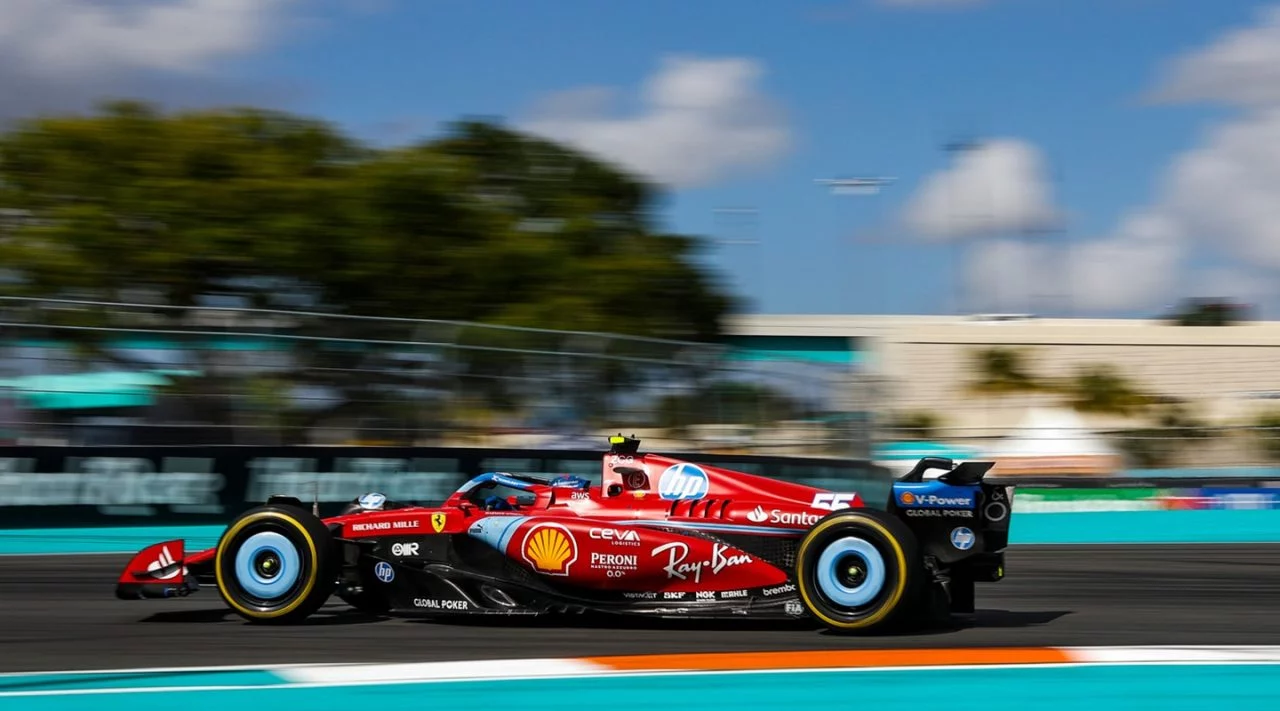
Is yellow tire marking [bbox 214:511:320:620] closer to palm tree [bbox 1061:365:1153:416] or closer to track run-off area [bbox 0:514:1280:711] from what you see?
track run-off area [bbox 0:514:1280:711]

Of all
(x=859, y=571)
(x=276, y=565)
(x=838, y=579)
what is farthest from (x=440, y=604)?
(x=859, y=571)

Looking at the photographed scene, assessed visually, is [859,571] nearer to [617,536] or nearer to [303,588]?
[617,536]

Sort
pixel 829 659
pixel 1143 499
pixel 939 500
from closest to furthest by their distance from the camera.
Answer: pixel 829 659, pixel 939 500, pixel 1143 499

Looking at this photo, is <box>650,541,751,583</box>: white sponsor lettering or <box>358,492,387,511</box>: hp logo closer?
<box>650,541,751,583</box>: white sponsor lettering

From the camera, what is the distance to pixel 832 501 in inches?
307

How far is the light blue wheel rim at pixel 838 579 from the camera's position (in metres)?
7.29

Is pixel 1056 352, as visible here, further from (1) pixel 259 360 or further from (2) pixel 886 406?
(1) pixel 259 360

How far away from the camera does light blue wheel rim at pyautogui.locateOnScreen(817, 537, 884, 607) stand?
287 inches

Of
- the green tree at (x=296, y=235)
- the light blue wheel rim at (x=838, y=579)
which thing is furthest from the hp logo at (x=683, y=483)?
the green tree at (x=296, y=235)

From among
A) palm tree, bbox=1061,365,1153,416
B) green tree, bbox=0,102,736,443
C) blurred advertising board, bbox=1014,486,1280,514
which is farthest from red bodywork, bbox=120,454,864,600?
palm tree, bbox=1061,365,1153,416

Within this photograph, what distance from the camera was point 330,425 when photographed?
47.1 feet

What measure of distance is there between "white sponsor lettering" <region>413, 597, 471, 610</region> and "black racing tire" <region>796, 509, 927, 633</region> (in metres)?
1.80

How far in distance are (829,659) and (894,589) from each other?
2.85 feet

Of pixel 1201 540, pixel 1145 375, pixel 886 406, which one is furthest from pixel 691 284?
pixel 1145 375
